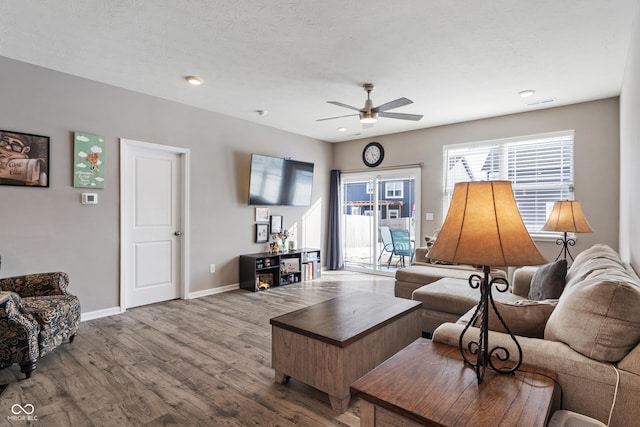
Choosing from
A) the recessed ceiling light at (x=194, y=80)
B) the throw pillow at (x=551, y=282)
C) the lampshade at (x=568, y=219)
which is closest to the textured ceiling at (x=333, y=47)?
the recessed ceiling light at (x=194, y=80)

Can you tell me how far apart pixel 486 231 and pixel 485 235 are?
0.02 meters

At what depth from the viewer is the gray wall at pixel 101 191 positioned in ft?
10.8

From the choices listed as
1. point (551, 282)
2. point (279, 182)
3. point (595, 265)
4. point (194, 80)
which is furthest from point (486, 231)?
point (279, 182)

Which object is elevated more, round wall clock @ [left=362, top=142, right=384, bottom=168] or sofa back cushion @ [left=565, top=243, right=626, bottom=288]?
round wall clock @ [left=362, top=142, right=384, bottom=168]

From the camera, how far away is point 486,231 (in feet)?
4.07

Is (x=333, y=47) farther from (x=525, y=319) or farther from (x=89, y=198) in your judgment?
(x=89, y=198)

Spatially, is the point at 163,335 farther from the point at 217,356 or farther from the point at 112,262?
the point at 112,262

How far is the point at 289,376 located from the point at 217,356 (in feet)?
2.74

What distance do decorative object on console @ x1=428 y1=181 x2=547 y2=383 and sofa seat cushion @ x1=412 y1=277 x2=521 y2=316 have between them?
1.67 meters

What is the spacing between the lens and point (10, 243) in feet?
10.6

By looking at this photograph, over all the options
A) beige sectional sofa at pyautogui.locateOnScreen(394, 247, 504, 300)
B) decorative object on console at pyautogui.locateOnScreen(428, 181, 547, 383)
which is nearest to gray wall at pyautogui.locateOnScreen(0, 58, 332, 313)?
beige sectional sofa at pyautogui.locateOnScreen(394, 247, 504, 300)

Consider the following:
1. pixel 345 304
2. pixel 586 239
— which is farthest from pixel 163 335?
pixel 586 239

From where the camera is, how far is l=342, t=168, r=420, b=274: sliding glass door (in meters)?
6.06

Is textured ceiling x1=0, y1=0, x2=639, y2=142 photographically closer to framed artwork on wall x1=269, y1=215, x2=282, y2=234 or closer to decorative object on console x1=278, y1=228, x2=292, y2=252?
framed artwork on wall x1=269, y1=215, x2=282, y2=234
